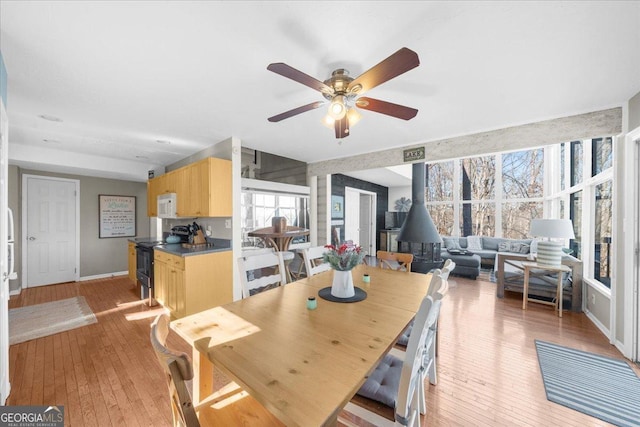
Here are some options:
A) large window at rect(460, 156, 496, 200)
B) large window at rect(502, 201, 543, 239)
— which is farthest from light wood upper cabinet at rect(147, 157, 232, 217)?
large window at rect(502, 201, 543, 239)

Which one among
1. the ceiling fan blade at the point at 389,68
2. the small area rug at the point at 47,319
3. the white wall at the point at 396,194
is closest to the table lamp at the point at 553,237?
the ceiling fan blade at the point at 389,68

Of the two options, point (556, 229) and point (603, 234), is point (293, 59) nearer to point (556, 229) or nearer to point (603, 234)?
point (556, 229)

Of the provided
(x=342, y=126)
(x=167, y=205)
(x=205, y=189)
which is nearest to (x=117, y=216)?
(x=167, y=205)

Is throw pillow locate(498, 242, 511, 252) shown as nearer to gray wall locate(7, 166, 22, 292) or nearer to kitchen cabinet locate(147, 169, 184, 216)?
kitchen cabinet locate(147, 169, 184, 216)

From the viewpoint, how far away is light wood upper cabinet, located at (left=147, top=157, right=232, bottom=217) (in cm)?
318

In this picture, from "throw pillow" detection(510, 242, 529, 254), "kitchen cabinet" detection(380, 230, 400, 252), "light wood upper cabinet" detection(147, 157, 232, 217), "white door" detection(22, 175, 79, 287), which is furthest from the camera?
"kitchen cabinet" detection(380, 230, 400, 252)

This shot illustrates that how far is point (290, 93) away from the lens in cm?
216

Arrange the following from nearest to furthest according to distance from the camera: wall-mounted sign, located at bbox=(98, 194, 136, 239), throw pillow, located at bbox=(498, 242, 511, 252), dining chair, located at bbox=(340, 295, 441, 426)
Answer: dining chair, located at bbox=(340, 295, 441, 426) → wall-mounted sign, located at bbox=(98, 194, 136, 239) → throw pillow, located at bbox=(498, 242, 511, 252)

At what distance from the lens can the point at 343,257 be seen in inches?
65.7

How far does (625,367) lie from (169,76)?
460 cm

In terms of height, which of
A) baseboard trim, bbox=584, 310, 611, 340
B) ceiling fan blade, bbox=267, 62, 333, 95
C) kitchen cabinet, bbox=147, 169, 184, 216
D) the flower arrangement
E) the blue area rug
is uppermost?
ceiling fan blade, bbox=267, 62, 333, 95

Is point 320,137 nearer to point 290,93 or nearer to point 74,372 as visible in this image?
point 290,93

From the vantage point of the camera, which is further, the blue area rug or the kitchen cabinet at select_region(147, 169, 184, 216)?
the kitchen cabinet at select_region(147, 169, 184, 216)

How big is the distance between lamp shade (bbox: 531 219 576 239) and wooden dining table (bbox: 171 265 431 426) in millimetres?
3086
